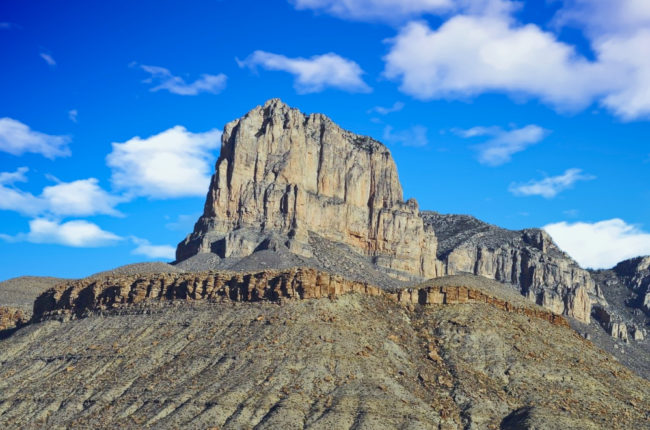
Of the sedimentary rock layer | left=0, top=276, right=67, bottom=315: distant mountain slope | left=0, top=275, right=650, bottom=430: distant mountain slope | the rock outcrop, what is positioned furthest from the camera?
left=0, top=276, right=67, bottom=315: distant mountain slope

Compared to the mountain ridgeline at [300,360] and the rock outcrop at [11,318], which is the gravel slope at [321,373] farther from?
the rock outcrop at [11,318]

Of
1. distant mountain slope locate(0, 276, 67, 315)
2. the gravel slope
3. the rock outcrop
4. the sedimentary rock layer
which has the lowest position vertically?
the gravel slope

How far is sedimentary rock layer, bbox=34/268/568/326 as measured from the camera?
102062 millimetres

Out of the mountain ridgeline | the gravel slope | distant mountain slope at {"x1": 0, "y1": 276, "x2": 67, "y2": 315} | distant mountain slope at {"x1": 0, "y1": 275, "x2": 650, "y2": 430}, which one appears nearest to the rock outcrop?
distant mountain slope at {"x1": 0, "y1": 276, "x2": 67, "y2": 315}

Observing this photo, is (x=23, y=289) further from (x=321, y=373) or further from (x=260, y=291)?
(x=321, y=373)

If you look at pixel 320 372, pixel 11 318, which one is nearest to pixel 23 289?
pixel 11 318

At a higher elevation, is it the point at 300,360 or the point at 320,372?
the point at 300,360

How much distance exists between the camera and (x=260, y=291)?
104 metres

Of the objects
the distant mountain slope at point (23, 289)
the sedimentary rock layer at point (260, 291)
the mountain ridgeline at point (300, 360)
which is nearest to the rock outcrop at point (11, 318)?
the distant mountain slope at point (23, 289)

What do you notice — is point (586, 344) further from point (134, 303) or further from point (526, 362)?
point (134, 303)

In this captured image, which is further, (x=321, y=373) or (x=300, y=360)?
(x=300, y=360)

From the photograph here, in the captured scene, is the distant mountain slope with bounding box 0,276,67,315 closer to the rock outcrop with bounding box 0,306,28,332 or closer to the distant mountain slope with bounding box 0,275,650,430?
the rock outcrop with bounding box 0,306,28,332

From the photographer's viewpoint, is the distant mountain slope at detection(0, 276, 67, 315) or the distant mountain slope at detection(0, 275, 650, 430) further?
the distant mountain slope at detection(0, 276, 67, 315)

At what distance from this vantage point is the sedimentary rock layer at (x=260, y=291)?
4018 inches
